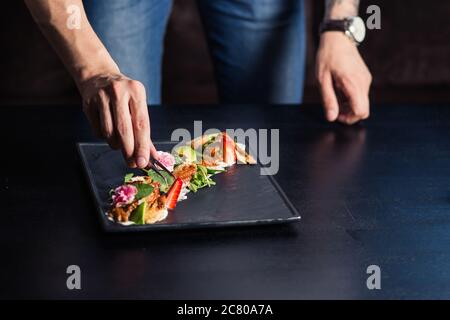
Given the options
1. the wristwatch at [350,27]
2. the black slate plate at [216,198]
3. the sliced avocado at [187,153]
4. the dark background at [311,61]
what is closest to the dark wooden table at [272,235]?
the black slate plate at [216,198]

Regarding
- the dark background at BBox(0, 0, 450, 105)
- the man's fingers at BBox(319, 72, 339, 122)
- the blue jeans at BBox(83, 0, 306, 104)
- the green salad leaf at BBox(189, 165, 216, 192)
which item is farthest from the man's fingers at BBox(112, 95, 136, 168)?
the dark background at BBox(0, 0, 450, 105)

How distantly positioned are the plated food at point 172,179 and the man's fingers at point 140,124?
0.04 m

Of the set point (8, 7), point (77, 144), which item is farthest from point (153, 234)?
point (8, 7)

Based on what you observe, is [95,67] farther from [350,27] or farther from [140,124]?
[350,27]

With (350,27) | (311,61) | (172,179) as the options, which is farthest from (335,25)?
(311,61)

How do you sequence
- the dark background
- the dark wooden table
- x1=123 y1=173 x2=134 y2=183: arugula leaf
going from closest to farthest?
the dark wooden table → x1=123 y1=173 x2=134 y2=183: arugula leaf → the dark background

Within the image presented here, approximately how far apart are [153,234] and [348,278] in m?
0.23

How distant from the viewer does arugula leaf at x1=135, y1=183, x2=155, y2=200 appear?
942 mm

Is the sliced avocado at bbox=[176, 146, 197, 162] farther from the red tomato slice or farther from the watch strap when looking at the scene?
the watch strap

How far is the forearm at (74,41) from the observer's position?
111cm

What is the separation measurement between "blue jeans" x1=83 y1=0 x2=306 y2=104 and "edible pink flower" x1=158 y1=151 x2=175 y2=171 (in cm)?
54

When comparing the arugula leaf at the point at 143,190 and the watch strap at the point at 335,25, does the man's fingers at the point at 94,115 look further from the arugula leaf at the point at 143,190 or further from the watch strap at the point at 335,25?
the watch strap at the point at 335,25

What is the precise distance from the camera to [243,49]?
1673 millimetres

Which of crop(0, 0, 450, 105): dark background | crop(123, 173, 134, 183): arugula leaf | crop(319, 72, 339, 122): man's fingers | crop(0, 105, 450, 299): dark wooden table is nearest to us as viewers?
crop(0, 105, 450, 299): dark wooden table
